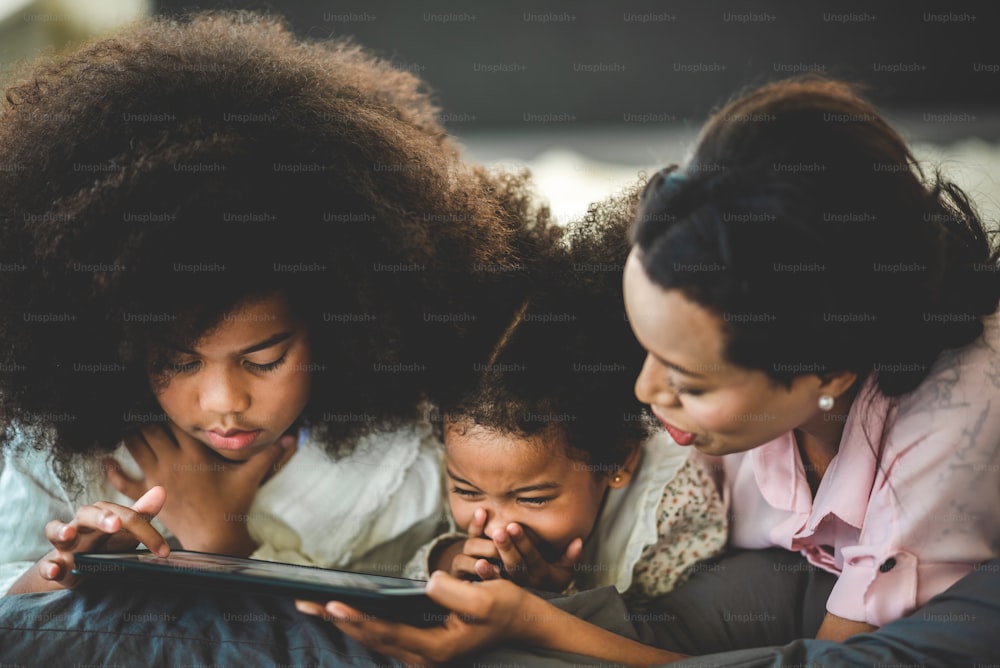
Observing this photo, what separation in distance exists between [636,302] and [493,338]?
12.5 inches

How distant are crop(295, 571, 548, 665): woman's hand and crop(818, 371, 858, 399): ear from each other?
1.33 feet

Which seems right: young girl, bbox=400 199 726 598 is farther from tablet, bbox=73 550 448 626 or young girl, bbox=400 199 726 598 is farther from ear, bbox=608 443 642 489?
tablet, bbox=73 550 448 626

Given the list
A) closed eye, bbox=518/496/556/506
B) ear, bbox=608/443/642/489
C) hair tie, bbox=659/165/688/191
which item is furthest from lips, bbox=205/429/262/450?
hair tie, bbox=659/165/688/191

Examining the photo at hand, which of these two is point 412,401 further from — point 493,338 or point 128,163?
point 128,163

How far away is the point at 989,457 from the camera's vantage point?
100cm

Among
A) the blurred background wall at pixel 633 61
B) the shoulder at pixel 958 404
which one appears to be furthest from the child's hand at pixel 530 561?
the blurred background wall at pixel 633 61

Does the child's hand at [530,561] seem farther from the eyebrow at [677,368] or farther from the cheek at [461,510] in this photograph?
the eyebrow at [677,368]

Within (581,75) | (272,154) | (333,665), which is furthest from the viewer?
(581,75)

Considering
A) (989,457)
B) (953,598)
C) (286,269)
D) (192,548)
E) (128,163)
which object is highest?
(128,163)

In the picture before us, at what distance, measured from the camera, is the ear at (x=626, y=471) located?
1.33m

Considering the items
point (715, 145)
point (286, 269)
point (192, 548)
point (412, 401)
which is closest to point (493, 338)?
point (412, 401)

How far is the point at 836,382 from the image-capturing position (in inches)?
38.9

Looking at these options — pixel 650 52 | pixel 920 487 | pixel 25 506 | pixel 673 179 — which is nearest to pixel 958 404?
pixel 920 487

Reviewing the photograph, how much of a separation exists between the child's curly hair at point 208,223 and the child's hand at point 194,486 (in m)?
0.05
